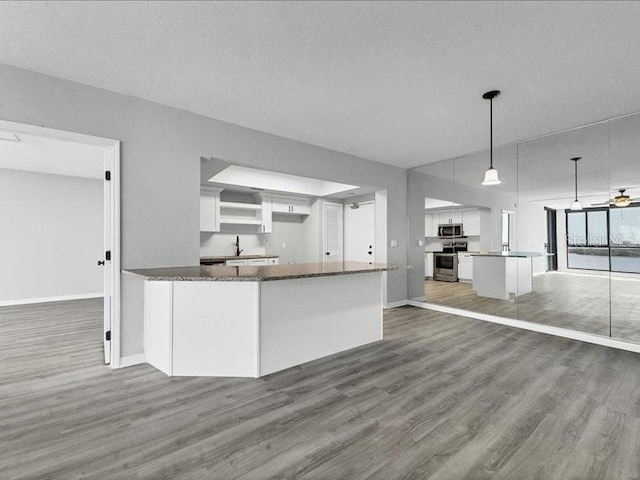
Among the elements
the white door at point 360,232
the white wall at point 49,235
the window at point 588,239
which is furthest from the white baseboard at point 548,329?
the white wall at point 49,235

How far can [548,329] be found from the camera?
4.00m

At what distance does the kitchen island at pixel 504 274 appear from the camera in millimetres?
4398

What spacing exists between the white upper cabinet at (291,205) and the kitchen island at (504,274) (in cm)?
379

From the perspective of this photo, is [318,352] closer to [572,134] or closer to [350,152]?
[350,152]

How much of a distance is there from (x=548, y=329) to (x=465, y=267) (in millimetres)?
2627

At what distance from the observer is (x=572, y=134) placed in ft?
12.3

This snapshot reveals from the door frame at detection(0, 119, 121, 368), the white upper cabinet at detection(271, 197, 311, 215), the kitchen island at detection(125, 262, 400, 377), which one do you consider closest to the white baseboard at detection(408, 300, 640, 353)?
the kitchen island at detection(125, 262, 400, 377)

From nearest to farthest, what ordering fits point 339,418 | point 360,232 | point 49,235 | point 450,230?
1. point 339,418
2. point 450,230
3. point 49,235
4. point 360,232

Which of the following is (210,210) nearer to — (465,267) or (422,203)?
(422,203)

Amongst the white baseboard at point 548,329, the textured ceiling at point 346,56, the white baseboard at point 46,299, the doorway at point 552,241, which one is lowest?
the white baseboard at point 548,329

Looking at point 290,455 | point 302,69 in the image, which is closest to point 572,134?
point 302,69

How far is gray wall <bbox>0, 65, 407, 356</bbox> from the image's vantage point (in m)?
2.56

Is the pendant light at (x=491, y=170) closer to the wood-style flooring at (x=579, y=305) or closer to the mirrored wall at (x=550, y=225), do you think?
the mirrored wall at (x=550, y=225)

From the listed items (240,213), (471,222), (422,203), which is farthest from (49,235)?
(471,222)
